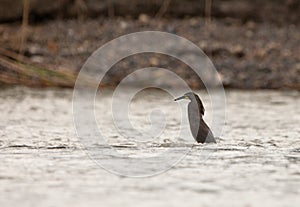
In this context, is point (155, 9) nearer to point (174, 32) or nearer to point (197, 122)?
point (174, 32)

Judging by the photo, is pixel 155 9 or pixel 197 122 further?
pixel 155 9

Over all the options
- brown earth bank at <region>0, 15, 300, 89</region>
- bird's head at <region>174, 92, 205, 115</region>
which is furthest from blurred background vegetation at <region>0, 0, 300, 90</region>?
bird's head at <region>174, 92, 205, 115</region>

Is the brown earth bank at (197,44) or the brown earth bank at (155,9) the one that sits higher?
Answer: the brown earth bank at (155,9)

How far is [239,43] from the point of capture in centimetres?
1168

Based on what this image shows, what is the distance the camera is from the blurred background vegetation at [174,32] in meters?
10.8

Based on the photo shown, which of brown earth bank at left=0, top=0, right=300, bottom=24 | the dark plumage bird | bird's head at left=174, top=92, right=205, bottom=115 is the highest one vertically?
brown earth bank at left=0, top=0, right=300, bottom=24

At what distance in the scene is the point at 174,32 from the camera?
38.9 ft

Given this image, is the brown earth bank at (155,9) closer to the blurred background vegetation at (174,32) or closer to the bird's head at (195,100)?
the blurred background vegetation at (174,32)

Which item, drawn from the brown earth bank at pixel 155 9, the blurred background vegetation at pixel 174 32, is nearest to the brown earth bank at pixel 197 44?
the blurred background vegetation at pixel 174 32

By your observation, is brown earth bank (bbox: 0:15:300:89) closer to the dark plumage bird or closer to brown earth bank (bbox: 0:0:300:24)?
brown earth bank (bbox: 0:0:300:24)

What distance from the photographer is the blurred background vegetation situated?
10.8m

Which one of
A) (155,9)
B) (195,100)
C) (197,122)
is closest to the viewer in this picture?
(197,122)

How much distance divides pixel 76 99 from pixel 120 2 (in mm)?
3793

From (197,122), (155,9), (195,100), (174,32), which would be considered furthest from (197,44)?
(197,122)
